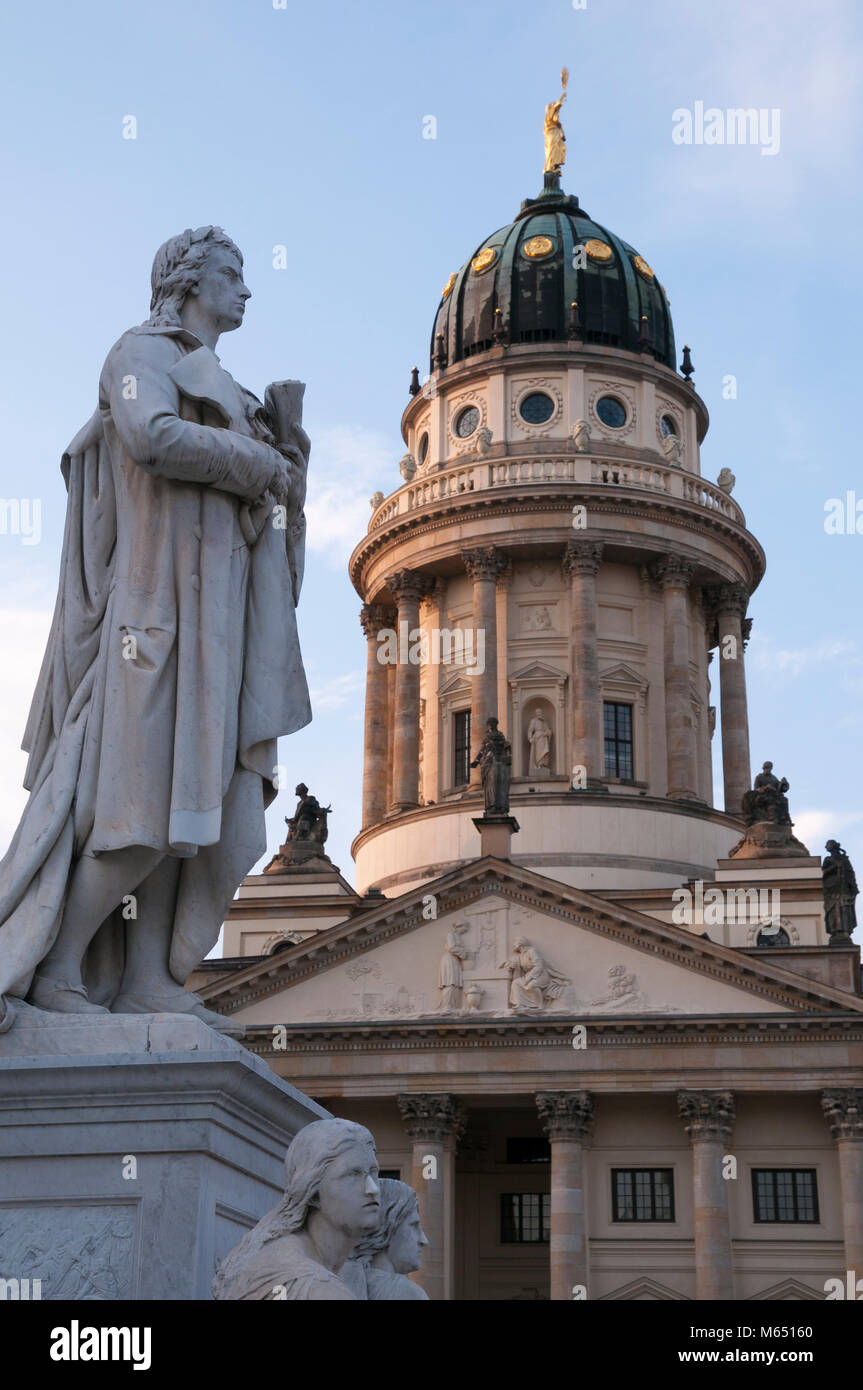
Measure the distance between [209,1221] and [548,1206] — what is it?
45.2 metres

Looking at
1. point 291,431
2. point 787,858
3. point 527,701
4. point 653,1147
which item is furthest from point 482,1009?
point 291,431

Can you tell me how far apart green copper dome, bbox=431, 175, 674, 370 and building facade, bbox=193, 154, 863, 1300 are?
0.43 feet

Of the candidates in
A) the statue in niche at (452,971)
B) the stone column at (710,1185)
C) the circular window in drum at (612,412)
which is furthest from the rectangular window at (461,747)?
the stone column at (710,1185)

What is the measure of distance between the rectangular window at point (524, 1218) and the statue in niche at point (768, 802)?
13164 millimetres

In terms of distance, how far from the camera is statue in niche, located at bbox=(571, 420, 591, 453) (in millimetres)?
61844

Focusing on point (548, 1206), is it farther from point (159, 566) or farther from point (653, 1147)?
point (159, 566)

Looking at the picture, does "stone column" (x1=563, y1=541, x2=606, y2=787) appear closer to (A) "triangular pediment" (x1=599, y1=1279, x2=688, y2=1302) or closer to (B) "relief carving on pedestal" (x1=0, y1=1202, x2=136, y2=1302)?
(A) "triangular pediment" (x1=599, y1=1279, x2=688, y2=1302)

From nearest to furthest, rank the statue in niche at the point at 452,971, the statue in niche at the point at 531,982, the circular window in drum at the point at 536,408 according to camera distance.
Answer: the statue in niche at the point at 531,982 → the statue in niche at the point at 452,971 → the circular window in drum at the point at 536,408

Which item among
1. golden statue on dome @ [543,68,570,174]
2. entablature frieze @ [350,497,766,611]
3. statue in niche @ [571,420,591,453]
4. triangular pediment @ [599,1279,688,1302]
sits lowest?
triangular pediment @ [599,1279,688,1302]

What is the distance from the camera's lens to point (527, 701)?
60.5 meters

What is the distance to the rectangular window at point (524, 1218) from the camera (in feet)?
159

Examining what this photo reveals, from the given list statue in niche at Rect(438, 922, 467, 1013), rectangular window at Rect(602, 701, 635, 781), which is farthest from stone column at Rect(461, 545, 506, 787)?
statue in niche at Rect(438, 922, 467, 1013)

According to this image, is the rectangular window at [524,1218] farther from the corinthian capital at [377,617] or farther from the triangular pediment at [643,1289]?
the corinthian capital at [377,617]

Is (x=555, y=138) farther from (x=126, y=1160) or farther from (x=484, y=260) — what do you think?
(x=126, y=1160)
